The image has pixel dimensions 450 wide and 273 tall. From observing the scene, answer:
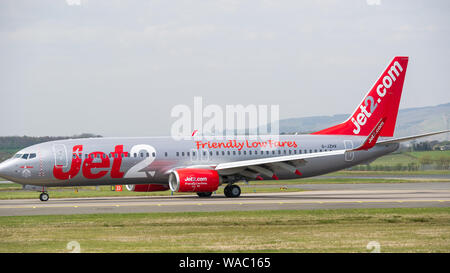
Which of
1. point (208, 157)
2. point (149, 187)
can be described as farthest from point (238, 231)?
point (149, 187)

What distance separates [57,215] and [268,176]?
1807 centimetres

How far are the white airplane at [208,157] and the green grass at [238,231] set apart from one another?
12.1 meters

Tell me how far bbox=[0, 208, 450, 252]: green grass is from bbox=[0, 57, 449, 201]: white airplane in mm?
12083

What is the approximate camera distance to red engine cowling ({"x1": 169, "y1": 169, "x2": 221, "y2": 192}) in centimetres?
4106

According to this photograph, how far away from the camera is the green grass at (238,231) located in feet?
64.7

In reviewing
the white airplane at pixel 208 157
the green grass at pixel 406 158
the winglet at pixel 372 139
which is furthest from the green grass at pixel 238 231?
the green grass at pixel 406 158

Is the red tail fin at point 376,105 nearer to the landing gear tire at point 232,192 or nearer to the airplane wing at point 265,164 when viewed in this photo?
the airplane wing at point 265,164

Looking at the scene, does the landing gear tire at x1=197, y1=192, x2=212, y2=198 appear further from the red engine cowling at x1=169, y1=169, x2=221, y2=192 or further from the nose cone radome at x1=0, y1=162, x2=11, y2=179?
the nose cone radome at x1=0, y1=162, x2=11, y2=179

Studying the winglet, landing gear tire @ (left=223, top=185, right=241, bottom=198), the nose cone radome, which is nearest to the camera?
the nose cone radome

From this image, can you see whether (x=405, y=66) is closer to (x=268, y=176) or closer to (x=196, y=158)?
(x=268, y=176)

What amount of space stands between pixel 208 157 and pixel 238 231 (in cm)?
2176

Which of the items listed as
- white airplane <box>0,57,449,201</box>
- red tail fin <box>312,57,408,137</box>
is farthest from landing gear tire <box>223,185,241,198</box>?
red tail fin <box>312,57,408,137</box>

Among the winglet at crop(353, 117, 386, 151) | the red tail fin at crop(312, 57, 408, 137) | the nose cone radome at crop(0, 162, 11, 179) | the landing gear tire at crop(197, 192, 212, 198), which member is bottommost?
the landing gear tire at crop(197, 192, 212, 198)
